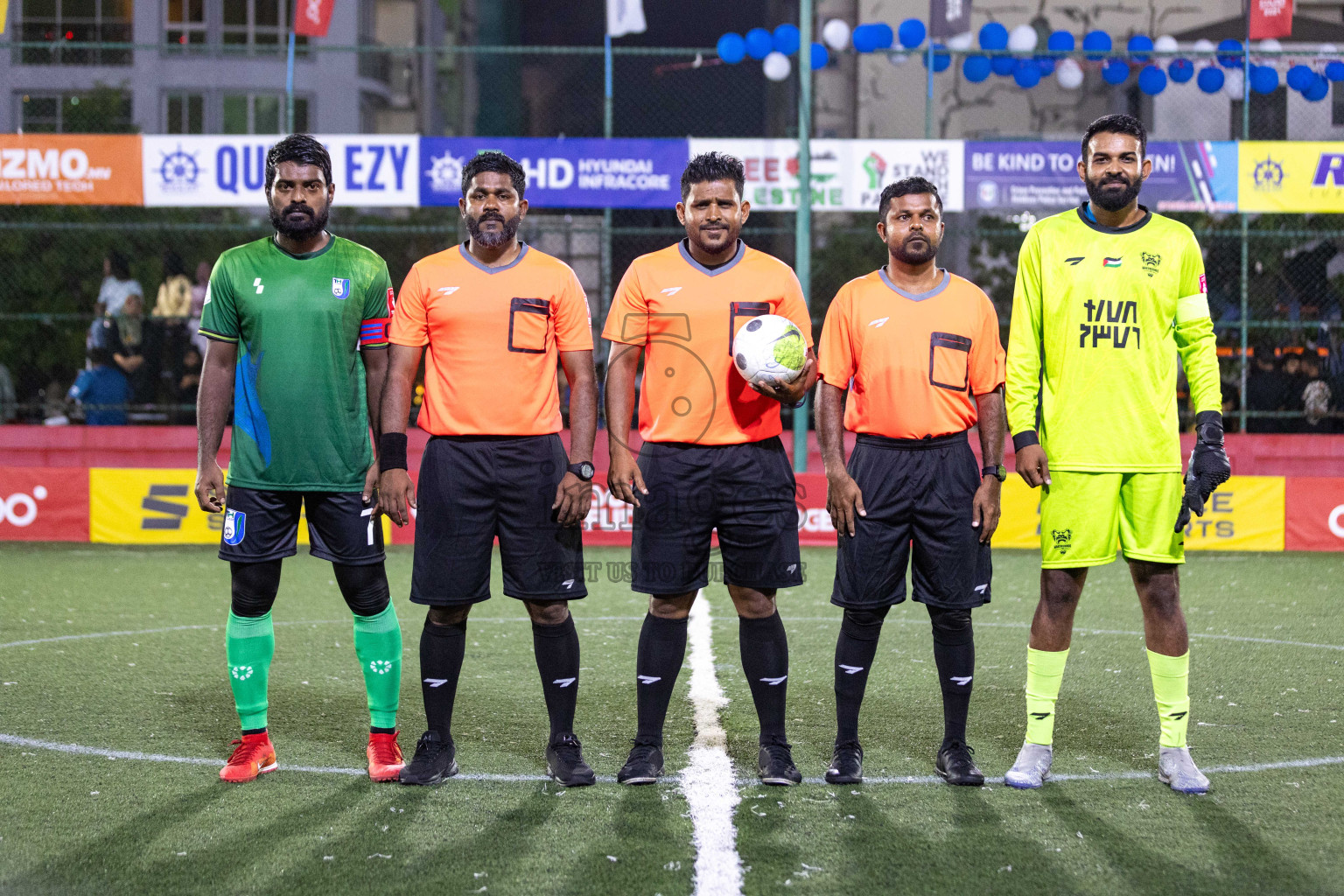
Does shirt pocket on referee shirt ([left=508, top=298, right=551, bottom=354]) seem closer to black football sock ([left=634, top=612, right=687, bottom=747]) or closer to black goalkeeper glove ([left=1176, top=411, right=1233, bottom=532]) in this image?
black football sock ([left=634, top=612, right=687, bottom=747])

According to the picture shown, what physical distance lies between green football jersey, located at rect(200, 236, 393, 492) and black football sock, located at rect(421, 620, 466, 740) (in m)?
0.59

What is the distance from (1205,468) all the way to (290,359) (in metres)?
3.12

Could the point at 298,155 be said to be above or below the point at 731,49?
below

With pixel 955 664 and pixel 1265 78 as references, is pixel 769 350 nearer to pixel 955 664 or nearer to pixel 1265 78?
pixel 955 664

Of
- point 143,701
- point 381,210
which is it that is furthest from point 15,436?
point 143,701

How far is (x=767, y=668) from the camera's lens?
4.52 meters

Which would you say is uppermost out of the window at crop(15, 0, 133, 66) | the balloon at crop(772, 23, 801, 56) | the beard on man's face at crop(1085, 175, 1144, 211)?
the window at crop(15, 0, 133, 66)

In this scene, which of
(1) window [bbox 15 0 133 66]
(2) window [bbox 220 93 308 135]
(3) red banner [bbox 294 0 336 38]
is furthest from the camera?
(1) window [bbox 15 0 133 66]

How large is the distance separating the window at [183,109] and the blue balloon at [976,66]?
12473mm

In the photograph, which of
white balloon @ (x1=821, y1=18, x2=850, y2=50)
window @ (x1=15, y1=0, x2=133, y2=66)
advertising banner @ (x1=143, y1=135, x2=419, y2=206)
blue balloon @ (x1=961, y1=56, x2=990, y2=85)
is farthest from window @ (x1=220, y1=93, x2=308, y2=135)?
blue balloon @ (x1=961, y1=56, x2=990, y2=85)

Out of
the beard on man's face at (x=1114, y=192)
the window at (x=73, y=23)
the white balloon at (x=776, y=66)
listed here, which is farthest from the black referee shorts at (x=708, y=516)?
the window at (x=73, y=23)

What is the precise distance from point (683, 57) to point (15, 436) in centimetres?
989

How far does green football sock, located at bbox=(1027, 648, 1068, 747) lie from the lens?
4.53 m

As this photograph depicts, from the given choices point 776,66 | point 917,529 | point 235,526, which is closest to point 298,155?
point 235,526
